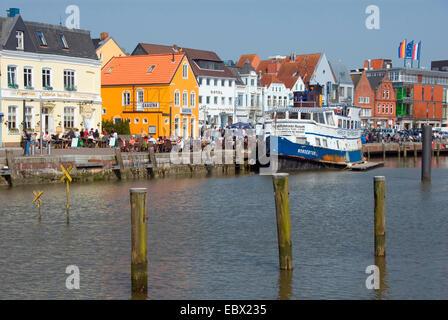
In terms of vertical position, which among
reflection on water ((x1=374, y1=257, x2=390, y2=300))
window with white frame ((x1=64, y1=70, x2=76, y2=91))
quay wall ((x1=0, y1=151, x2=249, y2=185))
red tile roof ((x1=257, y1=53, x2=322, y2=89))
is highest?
red tile roof ((x1=257, y1=53, x2=322, y2=89))

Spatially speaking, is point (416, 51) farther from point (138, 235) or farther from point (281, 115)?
point (138, 235)

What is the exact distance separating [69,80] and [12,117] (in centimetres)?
650

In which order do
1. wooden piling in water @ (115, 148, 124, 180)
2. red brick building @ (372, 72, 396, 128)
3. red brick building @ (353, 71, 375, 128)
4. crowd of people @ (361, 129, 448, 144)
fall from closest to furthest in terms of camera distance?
wooden piling in water @ (115, 148, 124, 180) → crowd of people @ (361, 129, 448, 144) → red brick building @ (353, 71, 375, 128) → red brick building @ (372, 72, 396, 128)

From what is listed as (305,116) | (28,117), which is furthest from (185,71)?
(305,116)

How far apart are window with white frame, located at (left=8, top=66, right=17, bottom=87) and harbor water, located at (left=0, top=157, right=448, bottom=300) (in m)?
17.0

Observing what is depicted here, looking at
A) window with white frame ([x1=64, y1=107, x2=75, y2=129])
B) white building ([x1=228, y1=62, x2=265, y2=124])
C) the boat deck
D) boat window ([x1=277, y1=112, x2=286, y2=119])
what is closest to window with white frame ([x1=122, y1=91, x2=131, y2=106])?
window with white frame ([x1=64, y1=107, x2=75, y2=129])

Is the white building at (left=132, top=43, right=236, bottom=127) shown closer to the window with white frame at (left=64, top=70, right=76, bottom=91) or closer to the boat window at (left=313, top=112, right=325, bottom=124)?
the window with white frame at (left=64, top=70, right=76, bottom=91)

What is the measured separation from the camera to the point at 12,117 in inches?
1923

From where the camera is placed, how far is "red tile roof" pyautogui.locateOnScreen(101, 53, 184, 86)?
69.0 metres

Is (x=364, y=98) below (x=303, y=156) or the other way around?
the other way around

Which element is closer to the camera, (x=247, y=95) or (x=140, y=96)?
(x=140, y=96)

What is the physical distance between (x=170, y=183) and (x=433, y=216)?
16.1m

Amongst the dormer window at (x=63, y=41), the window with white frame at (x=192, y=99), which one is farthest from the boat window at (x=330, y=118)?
the window with white frame at (x=192, y=99)

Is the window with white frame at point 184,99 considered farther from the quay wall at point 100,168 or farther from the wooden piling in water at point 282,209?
the wooden piling in water at point 282,209
